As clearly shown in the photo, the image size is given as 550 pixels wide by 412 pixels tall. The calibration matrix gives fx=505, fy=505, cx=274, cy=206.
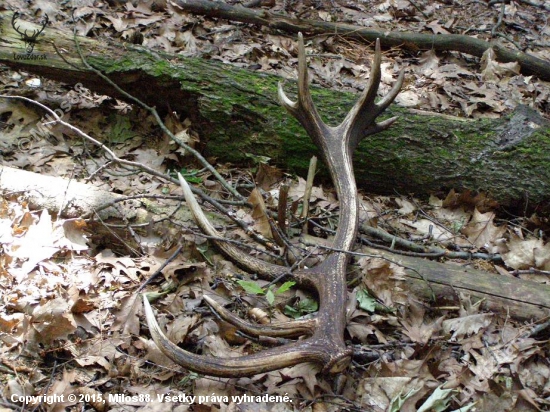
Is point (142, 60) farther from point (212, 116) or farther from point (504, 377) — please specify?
point (504, 377)

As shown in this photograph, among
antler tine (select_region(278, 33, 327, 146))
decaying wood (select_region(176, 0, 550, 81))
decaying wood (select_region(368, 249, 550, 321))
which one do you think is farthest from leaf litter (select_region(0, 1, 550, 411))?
decaying wood (select_region(176, 0, 550, 81))

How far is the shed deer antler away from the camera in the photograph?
2432 mm

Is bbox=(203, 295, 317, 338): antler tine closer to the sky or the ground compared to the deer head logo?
closer to the ground

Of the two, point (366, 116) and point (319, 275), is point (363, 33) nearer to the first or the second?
point (366, 116)

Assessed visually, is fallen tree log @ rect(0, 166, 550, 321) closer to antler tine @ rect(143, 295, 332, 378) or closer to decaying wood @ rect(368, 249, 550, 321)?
decaying wood @ rect(368, 249, 550, 321)

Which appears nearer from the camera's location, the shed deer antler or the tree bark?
the shed deer antler

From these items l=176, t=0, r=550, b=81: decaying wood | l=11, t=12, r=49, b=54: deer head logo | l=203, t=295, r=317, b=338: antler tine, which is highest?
l=176, t=0, r=550, b=81: decaying wood

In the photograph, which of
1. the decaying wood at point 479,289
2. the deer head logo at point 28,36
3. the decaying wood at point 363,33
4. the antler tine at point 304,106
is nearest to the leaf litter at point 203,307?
the decaying wood at point 479,289

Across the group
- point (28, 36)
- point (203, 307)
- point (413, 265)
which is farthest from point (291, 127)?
point (28, 36)

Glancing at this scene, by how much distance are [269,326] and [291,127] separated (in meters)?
2.01

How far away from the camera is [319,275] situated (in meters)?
3.09

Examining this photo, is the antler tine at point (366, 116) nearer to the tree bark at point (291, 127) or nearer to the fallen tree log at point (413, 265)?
the tree bark at point (291, 127)

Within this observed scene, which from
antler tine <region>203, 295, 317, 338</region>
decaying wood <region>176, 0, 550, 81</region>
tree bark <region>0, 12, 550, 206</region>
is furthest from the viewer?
decaying wood <region>176, 0, 550, 81</region>

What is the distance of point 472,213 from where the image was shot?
4102 millimetres
